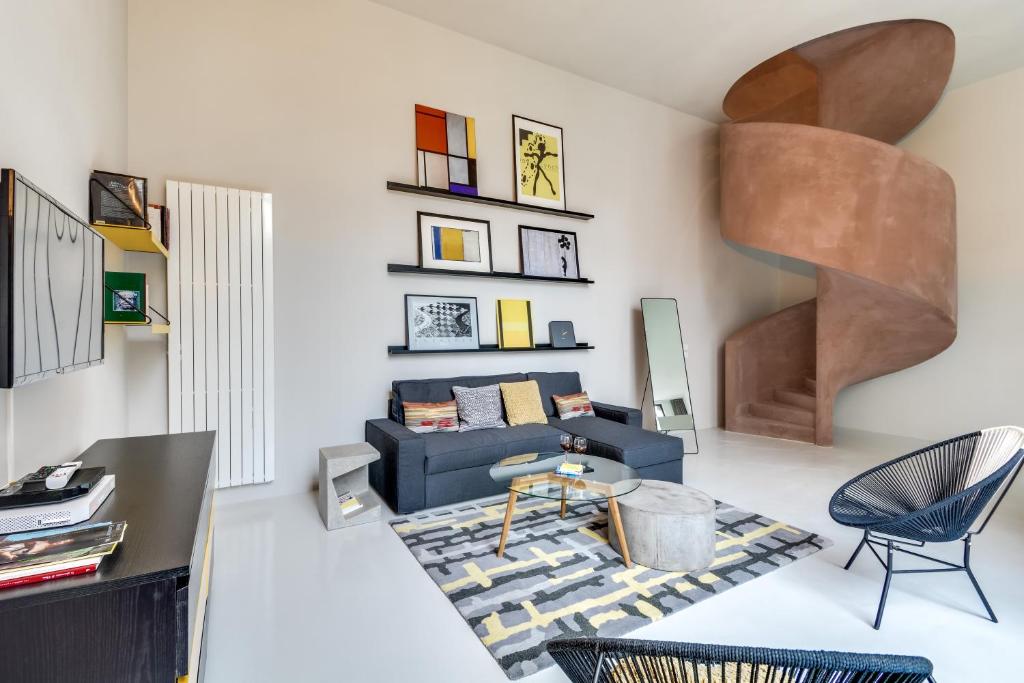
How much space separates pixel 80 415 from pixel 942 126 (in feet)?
26.5

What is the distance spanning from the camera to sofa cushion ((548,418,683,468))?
3.49 meters

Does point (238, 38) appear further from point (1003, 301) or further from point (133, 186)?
point (1003, 301)

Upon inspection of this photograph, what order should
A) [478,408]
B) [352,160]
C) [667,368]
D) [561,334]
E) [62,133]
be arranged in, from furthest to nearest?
[667,368] < [561,334] < [478,408] < [352,160] < [62,133]

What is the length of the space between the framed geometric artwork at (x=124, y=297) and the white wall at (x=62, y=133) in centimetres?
18

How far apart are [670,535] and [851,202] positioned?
3.76 m

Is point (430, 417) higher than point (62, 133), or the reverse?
point (62, 133)

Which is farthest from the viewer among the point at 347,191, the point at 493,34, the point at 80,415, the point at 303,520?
the point at 493,34

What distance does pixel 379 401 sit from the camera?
391 cm

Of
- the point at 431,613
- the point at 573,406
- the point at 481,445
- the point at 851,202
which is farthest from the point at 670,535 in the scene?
the point at 851,202

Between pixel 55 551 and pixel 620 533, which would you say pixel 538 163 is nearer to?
A: pixel 620 533

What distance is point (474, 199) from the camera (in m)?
4.24

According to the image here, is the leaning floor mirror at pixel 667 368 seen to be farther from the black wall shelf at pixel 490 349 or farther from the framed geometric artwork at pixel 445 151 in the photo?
the framed geometric artwork at pixel 445 151

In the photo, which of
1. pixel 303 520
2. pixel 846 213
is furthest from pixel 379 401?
pixel 846 213

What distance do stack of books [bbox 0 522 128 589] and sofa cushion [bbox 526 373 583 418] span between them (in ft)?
11.4
